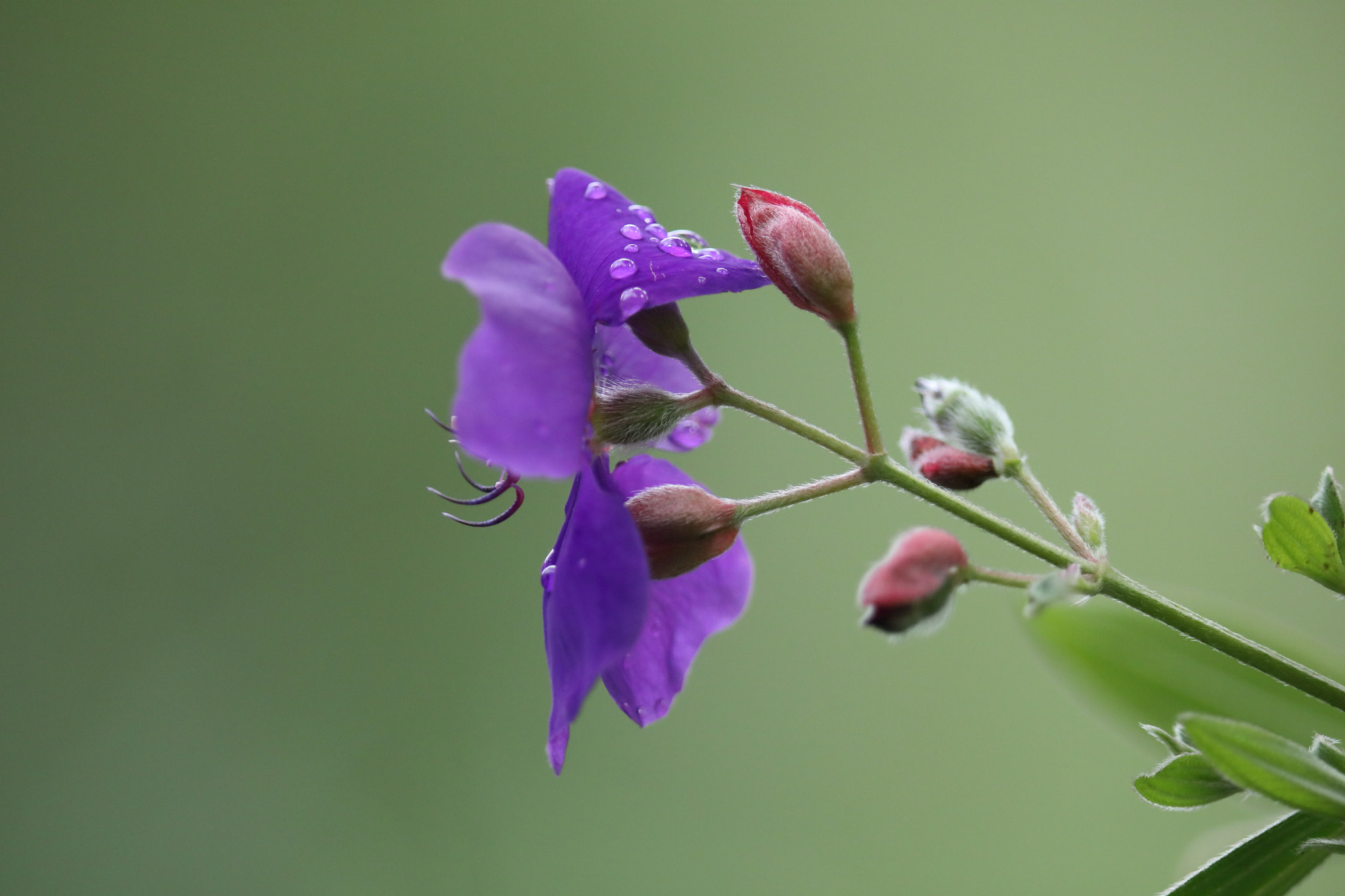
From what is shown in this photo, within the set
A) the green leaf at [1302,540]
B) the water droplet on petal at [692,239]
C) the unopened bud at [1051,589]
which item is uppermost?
the water droplet on petal at [692,239]

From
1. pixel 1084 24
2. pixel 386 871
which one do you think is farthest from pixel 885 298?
pixel 386 871

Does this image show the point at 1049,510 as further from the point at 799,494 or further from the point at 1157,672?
the point at 1157,672

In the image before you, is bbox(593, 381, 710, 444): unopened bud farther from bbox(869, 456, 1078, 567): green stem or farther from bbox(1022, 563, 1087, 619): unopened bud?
bbox(1022, 563, 1087, 619): unopened bud

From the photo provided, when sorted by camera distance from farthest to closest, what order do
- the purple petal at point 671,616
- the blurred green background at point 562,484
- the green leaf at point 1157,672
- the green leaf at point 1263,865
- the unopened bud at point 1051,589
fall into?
the blurred green background at point 562,484 < the green leaf at point 1157,672 < the purple petal at point 671,616 < the green leaf at point 1263,865 < the unopened bud at point 1051,589

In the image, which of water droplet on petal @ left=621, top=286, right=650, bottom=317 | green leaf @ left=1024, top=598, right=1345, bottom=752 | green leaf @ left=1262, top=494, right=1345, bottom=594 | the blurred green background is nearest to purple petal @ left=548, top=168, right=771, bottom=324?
water droplet on petal @ left=621, top=286, right=650, bottom=317

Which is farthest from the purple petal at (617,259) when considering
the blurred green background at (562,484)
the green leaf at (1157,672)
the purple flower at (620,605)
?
the blurred green background at (562,484)

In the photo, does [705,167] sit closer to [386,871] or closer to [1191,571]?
[1191,571]

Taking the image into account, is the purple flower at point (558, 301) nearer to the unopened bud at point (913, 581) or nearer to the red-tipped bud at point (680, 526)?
the red-tipped bud at point (680, 526)
